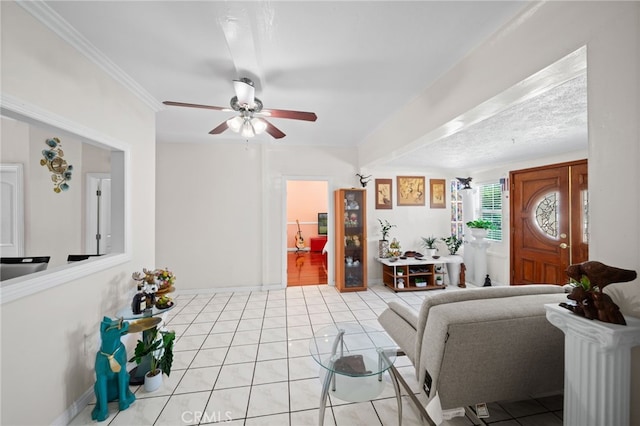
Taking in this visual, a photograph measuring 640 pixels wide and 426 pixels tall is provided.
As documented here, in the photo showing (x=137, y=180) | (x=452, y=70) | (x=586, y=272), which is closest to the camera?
(x=586, y=272)

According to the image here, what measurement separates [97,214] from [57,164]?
0.94 m

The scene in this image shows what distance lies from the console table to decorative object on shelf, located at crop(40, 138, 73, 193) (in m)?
4.72

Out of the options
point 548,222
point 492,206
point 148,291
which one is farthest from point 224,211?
point 548,222

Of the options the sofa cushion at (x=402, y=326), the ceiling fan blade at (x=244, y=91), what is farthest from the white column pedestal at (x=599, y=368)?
the ceiling fan blade at (x=244, y=91)

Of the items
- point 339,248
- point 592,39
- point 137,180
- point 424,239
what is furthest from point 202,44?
point 424,239

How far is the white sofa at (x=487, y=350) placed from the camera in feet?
4.16

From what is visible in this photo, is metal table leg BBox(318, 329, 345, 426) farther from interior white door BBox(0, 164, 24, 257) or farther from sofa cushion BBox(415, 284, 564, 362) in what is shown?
interior white door BBox(0, 164, 24, 257)

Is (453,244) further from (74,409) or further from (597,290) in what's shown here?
(74,409)

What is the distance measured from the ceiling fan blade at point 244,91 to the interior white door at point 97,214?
312cm

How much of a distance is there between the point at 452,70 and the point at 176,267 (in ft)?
14.7

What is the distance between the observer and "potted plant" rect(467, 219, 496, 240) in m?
4.23

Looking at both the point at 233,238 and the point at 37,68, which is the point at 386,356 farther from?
the point at 233,238

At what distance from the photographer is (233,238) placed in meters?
4.04

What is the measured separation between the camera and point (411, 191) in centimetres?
471
